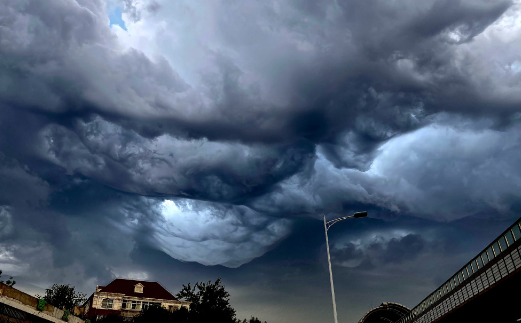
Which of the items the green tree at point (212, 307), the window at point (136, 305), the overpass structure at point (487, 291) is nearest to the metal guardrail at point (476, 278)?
the overpass structure at point (487, 291)

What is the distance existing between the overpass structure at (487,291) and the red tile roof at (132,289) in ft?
218

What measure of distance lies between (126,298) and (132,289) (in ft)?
17.1

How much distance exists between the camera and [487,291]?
26.7 m

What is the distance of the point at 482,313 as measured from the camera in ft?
107

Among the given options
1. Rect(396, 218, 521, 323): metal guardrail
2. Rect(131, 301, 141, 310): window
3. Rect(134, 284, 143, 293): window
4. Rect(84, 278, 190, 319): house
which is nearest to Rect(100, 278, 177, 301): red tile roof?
Rect(84, 278, 190, 319): house

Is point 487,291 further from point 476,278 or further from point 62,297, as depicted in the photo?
point 62,297

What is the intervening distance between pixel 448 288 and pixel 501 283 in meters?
15.1

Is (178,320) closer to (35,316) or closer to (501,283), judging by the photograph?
(35,316)

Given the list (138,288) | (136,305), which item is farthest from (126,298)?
(138,288)

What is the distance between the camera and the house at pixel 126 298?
251 feet

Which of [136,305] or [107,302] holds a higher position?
[107,302]

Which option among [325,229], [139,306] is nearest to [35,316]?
[325,229]

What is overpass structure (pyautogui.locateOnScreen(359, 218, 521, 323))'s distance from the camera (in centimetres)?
2322

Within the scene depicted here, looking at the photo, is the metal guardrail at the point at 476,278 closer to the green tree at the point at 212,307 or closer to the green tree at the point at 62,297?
the green tree at the point at 212,307
